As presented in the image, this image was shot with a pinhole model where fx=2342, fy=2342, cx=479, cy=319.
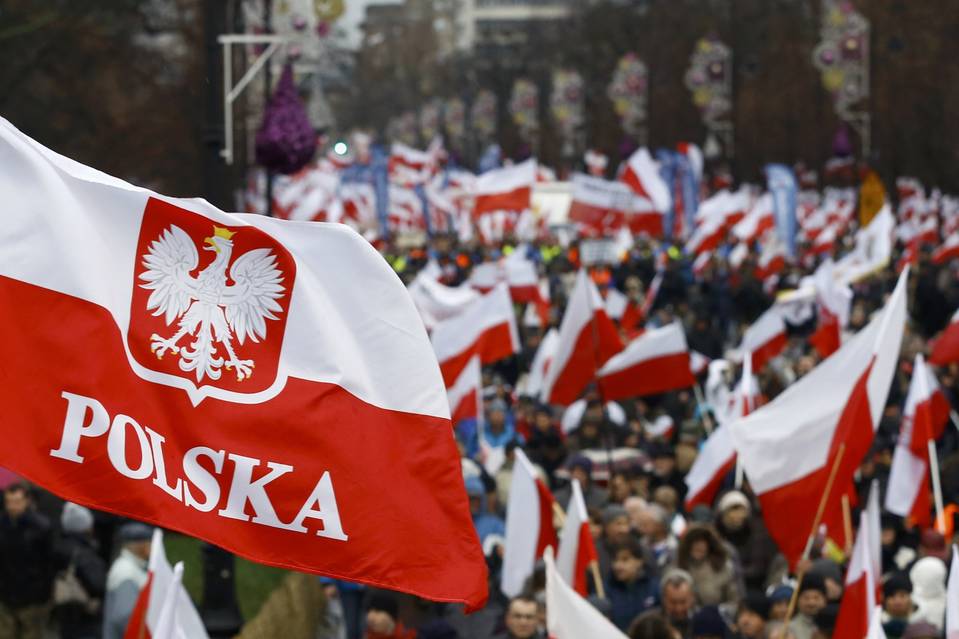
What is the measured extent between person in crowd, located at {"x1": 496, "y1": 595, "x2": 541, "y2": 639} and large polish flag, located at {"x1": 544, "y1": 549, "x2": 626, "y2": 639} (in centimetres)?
109

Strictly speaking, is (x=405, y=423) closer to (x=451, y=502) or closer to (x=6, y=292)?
(x=451, y=502)

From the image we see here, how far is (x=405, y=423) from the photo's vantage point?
6.23m

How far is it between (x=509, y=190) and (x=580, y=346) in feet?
64.5

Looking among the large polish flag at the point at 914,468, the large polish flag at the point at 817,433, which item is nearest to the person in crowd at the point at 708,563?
the large polish flag at the point at 817,433

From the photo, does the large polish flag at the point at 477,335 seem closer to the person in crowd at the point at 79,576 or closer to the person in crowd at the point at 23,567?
the person in crowd at the point at 79,576

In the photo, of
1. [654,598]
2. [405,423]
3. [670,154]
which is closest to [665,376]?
[654,598]

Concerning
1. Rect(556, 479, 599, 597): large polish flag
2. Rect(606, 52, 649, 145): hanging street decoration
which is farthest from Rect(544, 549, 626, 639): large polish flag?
Rect(606, 52, 649, 145): hanging street decoration

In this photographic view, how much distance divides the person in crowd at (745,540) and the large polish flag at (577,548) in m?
1.53

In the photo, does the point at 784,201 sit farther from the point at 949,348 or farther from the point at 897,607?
the point at 897,607

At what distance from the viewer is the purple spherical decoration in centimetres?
1889

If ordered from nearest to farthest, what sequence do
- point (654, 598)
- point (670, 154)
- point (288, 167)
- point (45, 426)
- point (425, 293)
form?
point (45, 426) < point (654, 598) < point (288, 167) < point (425, 293) < point (670, 154)

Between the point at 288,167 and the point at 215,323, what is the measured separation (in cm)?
1299

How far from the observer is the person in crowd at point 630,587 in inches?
398

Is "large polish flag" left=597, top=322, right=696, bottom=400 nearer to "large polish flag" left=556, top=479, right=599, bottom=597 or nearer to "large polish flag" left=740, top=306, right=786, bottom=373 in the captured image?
"large polish flag" left=740, top=306, right=786, bottom=373
